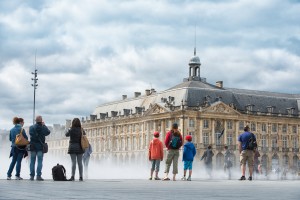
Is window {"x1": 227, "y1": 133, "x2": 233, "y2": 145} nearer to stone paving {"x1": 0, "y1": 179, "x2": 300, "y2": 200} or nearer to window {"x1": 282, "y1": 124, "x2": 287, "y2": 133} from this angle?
window {"x1": 282, "y1": 124, "x2": 287, "y2": 133}

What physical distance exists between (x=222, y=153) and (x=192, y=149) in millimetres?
72905

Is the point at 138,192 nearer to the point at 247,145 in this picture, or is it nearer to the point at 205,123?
the point at 247,145

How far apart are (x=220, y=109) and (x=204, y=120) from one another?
3.41 metres

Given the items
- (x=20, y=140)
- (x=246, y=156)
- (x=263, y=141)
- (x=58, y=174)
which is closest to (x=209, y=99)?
(x=263, y=141)

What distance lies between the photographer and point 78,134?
2005 cm

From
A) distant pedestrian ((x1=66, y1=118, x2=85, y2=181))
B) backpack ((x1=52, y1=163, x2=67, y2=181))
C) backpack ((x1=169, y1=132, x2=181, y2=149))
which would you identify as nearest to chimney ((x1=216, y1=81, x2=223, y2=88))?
backpack ((x1=169, y1=132, x2=181, y2=149))

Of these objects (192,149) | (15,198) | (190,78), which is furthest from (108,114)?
(15,198)

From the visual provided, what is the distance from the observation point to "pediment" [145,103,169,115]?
9762 cm

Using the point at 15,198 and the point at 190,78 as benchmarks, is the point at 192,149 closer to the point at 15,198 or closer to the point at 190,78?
the point at 15,198

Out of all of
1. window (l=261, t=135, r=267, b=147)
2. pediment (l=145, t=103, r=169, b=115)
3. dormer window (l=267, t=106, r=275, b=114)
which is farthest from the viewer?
dormer window (l=267, t=106, r=275, b=114)

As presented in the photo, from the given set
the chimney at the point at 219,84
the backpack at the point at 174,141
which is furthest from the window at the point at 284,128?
the backpack at the point at 174,141

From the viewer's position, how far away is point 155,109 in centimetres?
9956

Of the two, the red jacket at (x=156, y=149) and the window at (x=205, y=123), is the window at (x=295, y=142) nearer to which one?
the window at (x=205, y=123)

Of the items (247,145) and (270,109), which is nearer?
(247,145)
